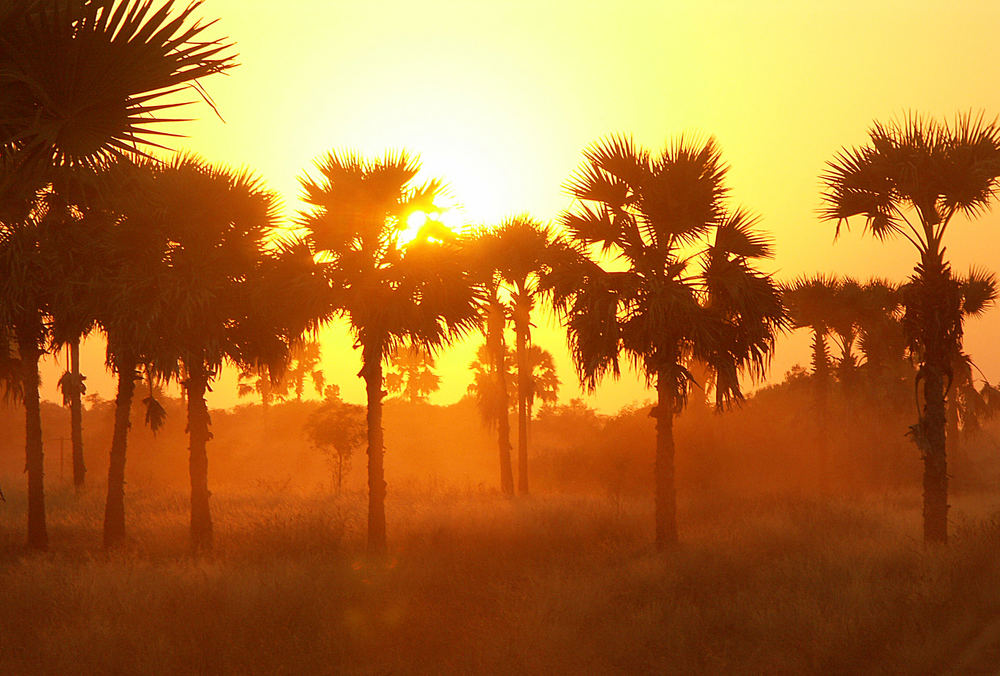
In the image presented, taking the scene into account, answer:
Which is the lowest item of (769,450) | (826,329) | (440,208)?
(769,450)

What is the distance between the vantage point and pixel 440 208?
71.0 feet

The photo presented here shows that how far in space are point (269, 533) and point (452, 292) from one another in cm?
759

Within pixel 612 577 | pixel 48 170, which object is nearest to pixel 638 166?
pixel 612 577

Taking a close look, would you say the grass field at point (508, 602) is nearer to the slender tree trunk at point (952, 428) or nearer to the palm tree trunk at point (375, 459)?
the palm tree trunk at point (375, 459)

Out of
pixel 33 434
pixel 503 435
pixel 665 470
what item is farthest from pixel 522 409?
pixel 33 434

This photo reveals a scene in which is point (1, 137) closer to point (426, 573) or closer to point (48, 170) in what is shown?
point (48, 170)

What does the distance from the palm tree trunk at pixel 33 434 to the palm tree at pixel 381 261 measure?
766 centimetres

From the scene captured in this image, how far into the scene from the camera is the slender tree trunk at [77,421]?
34944 mm

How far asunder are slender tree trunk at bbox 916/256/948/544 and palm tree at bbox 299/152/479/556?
1029cm

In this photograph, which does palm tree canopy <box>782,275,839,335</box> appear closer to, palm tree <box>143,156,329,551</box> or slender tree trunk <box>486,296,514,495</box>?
slender tree trunk <box>486,296,514,495</box>

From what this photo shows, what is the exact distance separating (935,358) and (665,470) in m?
6.21

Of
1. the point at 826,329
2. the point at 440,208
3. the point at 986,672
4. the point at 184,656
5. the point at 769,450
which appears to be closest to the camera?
the point at 986,672

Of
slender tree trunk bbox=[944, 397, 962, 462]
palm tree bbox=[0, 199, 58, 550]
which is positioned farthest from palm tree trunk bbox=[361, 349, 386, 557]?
slender tree trunk bbox=[944, 397, 962, 462]

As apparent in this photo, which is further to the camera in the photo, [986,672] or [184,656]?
[184,656]
